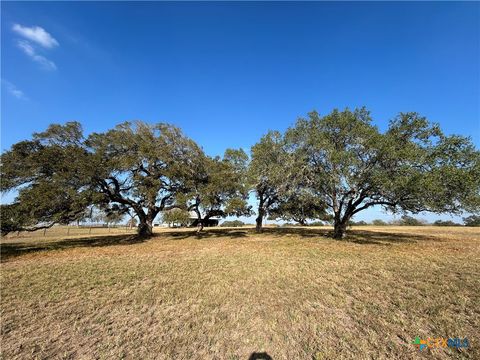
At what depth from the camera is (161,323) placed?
441 centimetres

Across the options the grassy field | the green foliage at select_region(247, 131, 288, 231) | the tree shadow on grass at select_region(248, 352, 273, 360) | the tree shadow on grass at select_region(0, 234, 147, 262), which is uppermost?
the green foliage at select_region(247, 131, 288, 231)

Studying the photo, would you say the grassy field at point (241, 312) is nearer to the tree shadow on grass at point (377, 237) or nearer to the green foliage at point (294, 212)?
the tree shadow on grass at point (377, 237)

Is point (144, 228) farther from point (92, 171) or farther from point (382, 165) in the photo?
point (382, 165)

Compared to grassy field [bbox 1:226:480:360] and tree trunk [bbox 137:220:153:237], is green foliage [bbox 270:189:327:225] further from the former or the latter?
grassy field [bbox 1:226:480:360]

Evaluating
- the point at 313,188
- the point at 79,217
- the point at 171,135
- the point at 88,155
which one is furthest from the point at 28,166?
the point at 313,188

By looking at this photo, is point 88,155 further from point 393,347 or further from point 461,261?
point 461,261

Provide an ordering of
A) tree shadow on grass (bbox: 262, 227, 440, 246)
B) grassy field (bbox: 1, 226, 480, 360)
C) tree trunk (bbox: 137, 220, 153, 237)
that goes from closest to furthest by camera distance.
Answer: grassy field (bbox: 1, 226, 480, 360), tree shadow on grass (bbox: 262, 227, 440, 246), tree trunk (bbox: 137, 220, 153, 237)

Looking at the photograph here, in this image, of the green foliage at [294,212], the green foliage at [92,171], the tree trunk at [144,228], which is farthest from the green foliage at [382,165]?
the tree trunk at [144,228]

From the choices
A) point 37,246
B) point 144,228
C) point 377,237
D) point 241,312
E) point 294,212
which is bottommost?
point 241,312

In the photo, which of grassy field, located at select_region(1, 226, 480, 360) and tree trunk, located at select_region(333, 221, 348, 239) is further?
tree trunk, located at select_region(333, 221, 348, 239)

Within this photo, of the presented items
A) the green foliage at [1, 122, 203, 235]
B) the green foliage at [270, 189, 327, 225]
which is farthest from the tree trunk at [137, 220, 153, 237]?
the green foliage at [270, 189, 327, 225]

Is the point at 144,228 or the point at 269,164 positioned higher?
the point at 269,164

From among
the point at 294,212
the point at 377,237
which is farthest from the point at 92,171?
the point at 377,237

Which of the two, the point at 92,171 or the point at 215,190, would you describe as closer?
the point at 92,171
